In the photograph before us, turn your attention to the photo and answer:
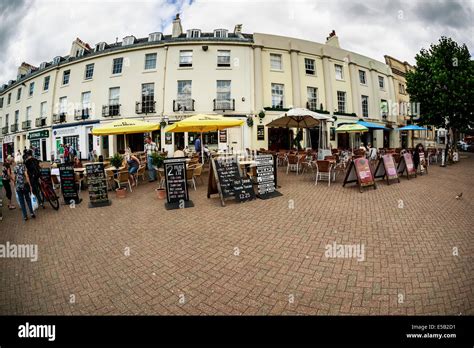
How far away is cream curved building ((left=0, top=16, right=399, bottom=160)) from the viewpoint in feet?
58.7

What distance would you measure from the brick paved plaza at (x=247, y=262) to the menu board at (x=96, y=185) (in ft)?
2.93

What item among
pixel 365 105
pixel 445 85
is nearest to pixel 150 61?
pixel 365 105

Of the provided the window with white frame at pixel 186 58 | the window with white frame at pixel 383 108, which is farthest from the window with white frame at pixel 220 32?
the window with white frame at pixel 383 108

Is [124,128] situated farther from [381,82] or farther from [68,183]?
[381,82]

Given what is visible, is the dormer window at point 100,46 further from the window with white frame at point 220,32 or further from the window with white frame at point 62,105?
the window with white frame at point 220,32

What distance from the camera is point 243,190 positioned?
21.0 feet

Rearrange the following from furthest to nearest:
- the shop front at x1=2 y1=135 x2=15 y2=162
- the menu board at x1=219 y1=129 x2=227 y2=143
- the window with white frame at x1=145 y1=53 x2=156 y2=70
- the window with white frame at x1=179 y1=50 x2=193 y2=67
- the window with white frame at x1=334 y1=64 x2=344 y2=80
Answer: the shop front at x1=2 y1=135 x2=15 y2=162, the window with white frame at x1=334 y1=64 x2=344 y2=80, the window with white frame at x1=145 y1=53 x2=156 y2=70, the window with white frame at x1=179 y1=50 x2=193 y2=67, the menu board at x1=219 y1=129 x2=227 y2=143

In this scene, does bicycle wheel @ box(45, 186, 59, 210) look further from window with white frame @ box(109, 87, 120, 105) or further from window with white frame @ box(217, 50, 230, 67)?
window with white frame @ box(217, 50, 230, 67)

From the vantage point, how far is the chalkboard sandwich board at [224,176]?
6.30 meters

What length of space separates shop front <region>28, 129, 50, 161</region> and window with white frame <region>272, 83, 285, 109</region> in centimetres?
2438

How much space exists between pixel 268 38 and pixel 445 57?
1420 cm

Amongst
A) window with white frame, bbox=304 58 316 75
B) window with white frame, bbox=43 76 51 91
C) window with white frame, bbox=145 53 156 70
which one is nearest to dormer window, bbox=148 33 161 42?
window with white frame, bbox=145 53 156 70

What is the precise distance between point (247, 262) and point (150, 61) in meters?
21.0
